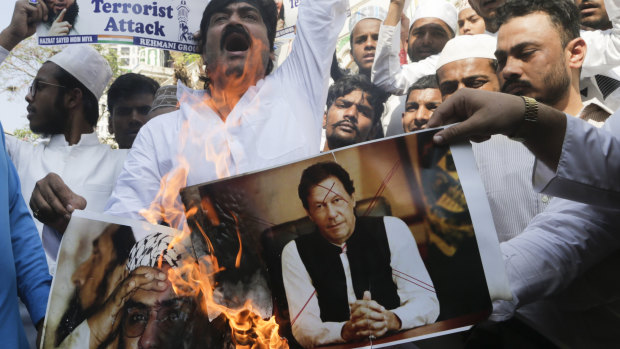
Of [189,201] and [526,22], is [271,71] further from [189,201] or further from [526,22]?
[189,201]

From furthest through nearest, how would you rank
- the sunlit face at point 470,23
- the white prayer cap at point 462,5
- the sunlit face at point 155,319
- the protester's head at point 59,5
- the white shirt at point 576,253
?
the protester's head at point 59,5, the white prayer cap at point 462,5, the sunlit face at point 470,23, the sunlit face at point 155,319, the white shirt at point 576,253

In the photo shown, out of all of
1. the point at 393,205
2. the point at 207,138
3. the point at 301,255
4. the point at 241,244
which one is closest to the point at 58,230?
the point at 207,138

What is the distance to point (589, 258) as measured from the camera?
137 cm

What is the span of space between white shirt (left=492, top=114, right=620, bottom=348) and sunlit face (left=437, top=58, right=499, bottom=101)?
3.51 ft

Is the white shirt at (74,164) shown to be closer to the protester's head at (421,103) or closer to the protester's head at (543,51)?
the protester's head at (421,103)

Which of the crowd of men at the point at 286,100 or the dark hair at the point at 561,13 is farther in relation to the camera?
the dark hair at the point at 561,13

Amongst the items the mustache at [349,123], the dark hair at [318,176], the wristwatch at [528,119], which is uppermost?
the mustache at [349,123]

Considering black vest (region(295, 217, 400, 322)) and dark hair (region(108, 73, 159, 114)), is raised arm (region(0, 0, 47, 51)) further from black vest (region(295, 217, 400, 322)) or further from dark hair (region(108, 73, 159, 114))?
black vest (region(295, 217, 400, 322))

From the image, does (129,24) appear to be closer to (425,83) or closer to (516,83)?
(425,83)

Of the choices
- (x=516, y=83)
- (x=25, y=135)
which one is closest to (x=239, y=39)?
(x=25, y=135)

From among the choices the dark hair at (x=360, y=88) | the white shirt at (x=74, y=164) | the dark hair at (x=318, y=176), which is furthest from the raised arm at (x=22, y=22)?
the dark hair at (x=318, y=176)

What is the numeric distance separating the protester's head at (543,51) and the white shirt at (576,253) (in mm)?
911

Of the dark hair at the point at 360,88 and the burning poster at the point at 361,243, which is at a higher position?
the dark hair at the point at 360,88

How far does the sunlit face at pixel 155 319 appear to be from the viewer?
4.80ft
